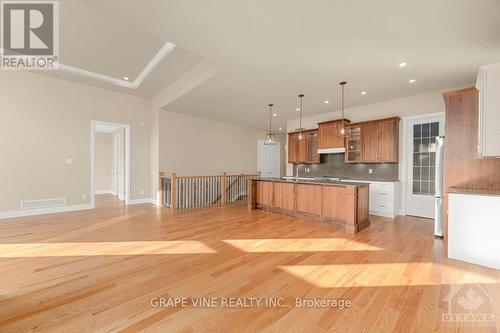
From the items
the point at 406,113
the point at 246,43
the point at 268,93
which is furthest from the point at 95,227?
the point at 406,113

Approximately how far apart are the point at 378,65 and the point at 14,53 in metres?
6.90

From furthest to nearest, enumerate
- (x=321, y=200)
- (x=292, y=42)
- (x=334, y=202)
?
(x=321, y=200) → (x=334, y=202) → (x=292, y=42)

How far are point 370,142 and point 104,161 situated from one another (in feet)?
32.5

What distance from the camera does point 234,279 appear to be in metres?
2.16

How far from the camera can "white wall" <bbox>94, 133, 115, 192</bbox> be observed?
8.59 meters

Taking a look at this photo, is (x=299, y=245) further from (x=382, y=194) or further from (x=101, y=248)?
(x=382, y=194)

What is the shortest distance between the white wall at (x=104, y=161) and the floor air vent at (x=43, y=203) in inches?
147

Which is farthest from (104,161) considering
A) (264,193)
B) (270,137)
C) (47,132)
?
(270,137)

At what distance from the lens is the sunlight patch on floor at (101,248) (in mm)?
2764

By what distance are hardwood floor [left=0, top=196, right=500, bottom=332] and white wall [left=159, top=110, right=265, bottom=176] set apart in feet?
10.6

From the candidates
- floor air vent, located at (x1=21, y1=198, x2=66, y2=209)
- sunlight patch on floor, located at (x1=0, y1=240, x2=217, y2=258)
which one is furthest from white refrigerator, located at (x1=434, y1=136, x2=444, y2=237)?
floor air vent, located at (x1=21, y1=198, x2=66, y2=209)

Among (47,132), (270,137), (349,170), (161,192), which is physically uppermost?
(47,132)

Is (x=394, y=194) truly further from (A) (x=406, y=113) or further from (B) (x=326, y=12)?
(B) (x=326, y=12)

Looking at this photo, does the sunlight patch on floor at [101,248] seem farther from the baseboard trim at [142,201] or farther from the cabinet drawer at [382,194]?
the cabinet drawer at [382,194]
